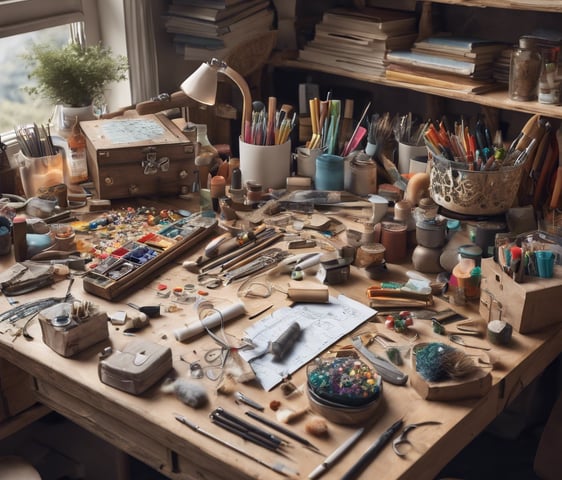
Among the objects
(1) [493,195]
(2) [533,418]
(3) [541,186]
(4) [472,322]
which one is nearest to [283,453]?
(4) [472,322]

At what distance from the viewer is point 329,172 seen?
7.98 ft

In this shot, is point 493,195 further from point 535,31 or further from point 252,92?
point 252,92

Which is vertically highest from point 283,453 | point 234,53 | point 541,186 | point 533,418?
point 234,53

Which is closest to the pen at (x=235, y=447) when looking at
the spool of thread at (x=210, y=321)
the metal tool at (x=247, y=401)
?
the metal tool at (x=247, y=401)

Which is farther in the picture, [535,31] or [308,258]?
[535,31]

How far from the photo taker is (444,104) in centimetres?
285

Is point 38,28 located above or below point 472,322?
above

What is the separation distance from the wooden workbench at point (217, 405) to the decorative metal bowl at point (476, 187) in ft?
1.09

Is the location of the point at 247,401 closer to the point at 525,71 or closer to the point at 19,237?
the point at 19,237

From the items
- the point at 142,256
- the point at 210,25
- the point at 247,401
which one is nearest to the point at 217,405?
the point at 247,401

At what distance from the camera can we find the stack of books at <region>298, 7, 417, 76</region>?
269 cm

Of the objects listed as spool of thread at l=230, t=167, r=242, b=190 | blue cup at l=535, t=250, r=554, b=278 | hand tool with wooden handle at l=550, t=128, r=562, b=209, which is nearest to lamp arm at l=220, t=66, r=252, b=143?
spool of thread at l=230, t=167, r=242, b=190

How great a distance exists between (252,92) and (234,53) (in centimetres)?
22

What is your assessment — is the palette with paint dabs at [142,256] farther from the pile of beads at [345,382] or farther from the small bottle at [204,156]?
the pile of beads at [345,382]
